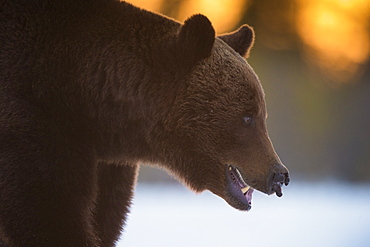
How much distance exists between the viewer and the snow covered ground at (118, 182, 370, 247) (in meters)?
8.20

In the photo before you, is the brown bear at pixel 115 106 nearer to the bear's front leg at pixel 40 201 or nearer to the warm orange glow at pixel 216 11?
the bear's front leg at pixel 40 201

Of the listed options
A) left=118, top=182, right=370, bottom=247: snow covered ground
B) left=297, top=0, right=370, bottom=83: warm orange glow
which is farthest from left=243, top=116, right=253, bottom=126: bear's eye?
left=297, top=0, right=370, bottom=83: warm orange glow

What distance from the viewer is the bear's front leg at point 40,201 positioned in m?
3.83

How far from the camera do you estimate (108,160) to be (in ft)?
14.2

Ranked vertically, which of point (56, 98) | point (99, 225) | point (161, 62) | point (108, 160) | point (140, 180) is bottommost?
point (140, 180)

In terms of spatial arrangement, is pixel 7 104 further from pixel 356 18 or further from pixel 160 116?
pixel 356 18

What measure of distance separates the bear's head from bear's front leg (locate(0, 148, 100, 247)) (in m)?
0.63

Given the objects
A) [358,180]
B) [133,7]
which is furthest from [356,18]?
[133,7]

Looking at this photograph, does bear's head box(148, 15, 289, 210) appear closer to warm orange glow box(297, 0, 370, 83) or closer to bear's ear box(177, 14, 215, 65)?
bear's ear box(177, 14, 215, 65)

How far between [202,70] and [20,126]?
108 cm

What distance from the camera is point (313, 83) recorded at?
60.4 feet

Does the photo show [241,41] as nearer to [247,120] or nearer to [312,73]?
[247,120]

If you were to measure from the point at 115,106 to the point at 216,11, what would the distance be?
12.8 meters

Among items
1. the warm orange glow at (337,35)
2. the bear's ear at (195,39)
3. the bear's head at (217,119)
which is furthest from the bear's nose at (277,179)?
the warm orange glow at (337,35)
